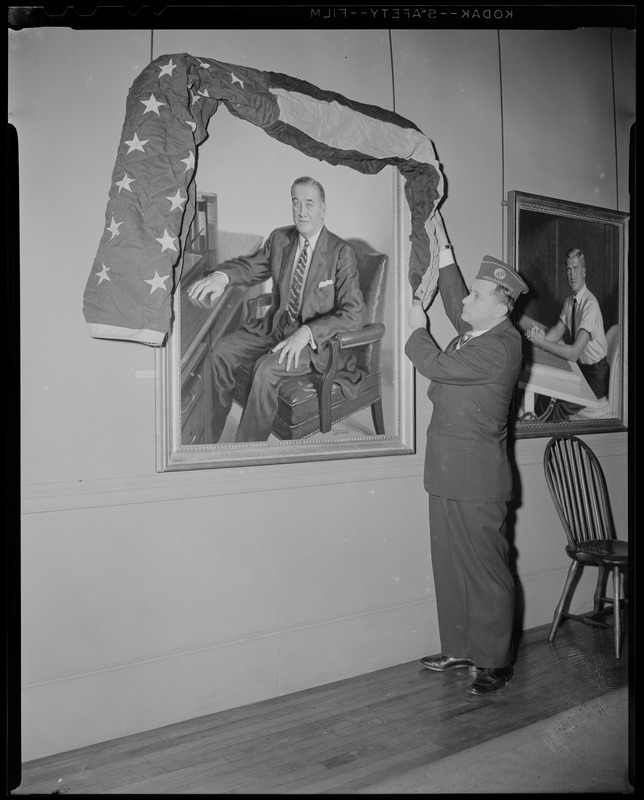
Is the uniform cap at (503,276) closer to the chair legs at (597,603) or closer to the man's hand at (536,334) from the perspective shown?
the man's hand at (536,334)

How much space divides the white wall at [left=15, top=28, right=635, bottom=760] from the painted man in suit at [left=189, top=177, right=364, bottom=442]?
0.11m

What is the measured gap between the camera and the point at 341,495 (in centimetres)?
273

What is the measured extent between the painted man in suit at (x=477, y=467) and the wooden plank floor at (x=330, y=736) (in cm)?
18

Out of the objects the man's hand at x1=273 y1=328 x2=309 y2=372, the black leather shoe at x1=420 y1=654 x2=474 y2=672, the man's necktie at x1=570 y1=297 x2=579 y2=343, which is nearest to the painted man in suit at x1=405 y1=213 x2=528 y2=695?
the black leather shoe at x1=420 y1=654 x2=474 y2=672

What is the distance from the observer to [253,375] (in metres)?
2.53

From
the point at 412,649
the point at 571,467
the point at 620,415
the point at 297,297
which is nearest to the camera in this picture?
the point at 297,297

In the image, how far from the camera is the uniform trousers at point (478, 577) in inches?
103

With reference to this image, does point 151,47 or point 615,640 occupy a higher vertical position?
point 151,47

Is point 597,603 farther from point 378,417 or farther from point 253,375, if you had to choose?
point 253,375

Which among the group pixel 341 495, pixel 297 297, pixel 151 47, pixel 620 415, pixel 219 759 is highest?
pixel 151 47

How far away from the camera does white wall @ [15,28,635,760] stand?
7.15 feet

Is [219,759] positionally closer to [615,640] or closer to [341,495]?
[341,495]

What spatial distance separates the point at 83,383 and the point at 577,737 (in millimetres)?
1860
